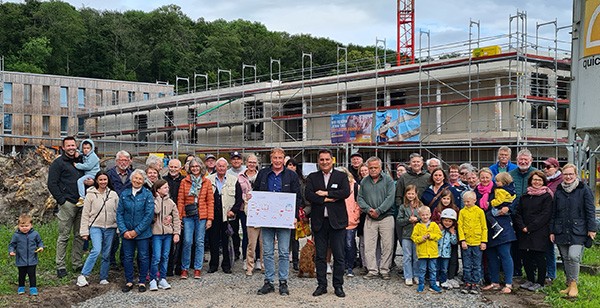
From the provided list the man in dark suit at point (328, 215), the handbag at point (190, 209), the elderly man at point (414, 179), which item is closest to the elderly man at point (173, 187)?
the handbag at point (190, 209)

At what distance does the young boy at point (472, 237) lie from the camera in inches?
338

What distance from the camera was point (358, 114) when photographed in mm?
29672

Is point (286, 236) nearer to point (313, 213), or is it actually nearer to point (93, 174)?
point (313, 213)

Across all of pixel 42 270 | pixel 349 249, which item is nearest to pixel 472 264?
pixel 349 249

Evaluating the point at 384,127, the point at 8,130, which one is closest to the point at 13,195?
the point at 384,127

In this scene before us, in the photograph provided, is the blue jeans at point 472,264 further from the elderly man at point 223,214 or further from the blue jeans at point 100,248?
the blue jeans at point 100,248

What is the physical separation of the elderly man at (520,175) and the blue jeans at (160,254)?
530 cm

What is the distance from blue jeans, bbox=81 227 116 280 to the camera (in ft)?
29.0

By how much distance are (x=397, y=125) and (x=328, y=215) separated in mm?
19698

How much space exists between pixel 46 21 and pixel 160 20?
14704mm

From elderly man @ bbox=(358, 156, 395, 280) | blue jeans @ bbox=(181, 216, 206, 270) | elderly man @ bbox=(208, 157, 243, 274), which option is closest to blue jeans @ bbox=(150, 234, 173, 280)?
blue jeans @ bbox=(181, 216, 206, 270)

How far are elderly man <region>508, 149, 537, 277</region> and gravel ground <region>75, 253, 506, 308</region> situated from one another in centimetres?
136

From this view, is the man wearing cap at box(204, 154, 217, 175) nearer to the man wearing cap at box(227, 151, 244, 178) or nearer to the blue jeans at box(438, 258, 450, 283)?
the man wearing cap at box(227, 151, 244, 178)

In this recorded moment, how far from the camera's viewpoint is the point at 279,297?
826 cm
